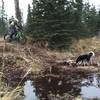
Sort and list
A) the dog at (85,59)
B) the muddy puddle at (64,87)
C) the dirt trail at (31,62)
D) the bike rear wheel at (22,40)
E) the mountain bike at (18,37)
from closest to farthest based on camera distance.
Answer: the muddy puddle at (64,87) < the dirt trail at (31,62) < the dog at (85,59) < the mountain bike at (18,37) < the bike rear wheel at (22,40)

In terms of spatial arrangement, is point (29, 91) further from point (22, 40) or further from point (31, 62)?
point (22, 40)

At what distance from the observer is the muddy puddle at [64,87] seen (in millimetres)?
11906

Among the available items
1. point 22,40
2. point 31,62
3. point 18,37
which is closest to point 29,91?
point 31,62

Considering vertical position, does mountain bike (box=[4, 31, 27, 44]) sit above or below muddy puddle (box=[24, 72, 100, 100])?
above

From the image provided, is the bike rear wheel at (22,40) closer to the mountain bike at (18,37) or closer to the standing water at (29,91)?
the mountain bike at (18,37)

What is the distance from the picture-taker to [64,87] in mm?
13531

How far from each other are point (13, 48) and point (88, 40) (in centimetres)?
769

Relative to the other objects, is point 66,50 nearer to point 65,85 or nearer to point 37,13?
point 37,13

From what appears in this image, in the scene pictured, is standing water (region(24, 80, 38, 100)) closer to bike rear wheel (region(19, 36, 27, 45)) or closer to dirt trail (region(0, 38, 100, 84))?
dirt trail (region(0, 38, 100, 84))

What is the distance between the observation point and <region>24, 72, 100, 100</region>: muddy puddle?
11.9m

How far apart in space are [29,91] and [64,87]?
4.88ft

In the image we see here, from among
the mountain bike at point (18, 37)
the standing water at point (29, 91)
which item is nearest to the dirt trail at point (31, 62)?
the mountain bike at point (18, 37)

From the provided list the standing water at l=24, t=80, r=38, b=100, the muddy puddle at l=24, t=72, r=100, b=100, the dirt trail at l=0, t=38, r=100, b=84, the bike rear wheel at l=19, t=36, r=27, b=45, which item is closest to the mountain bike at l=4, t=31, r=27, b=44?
A: the bike rear wheel at l=19, t=36, r=27, b=45

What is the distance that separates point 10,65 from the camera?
1750cm
